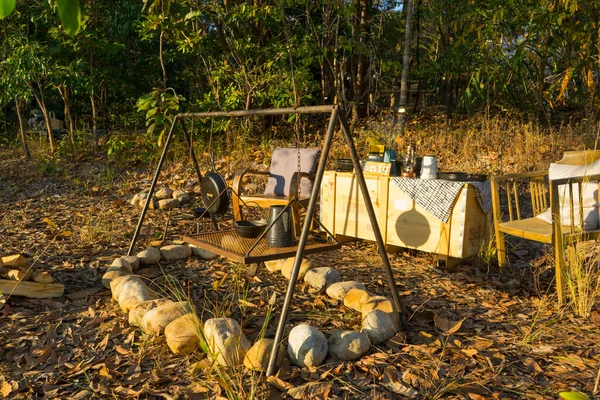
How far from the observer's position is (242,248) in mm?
2842

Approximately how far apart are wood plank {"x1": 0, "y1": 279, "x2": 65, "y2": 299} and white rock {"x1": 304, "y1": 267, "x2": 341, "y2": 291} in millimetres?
1458

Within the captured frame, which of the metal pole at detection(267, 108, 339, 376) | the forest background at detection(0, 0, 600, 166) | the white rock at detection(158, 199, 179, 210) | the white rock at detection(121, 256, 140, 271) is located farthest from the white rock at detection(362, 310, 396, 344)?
the forest background at detection(0, 0, 600, 166)

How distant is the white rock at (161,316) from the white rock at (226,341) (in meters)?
0.27

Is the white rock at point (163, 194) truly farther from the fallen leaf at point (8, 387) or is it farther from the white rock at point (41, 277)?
the fallen leaf at point (8, 387)

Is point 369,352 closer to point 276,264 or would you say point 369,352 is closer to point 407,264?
point 276,264

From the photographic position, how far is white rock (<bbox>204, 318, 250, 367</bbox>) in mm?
2178

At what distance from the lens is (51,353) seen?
7.86 ft

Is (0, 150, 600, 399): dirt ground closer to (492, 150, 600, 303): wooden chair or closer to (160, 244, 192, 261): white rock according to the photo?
(160, 244, 192, 261): white rock

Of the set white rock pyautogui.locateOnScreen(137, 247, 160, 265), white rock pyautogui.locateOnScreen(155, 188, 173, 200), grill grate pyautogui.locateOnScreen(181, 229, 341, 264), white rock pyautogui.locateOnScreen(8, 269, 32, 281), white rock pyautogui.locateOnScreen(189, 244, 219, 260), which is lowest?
white rock pyautogui.locateOnScreen(189, 244, 219, 260)

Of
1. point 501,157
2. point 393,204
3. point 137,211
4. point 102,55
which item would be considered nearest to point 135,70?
point 102,55

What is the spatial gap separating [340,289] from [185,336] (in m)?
1.02

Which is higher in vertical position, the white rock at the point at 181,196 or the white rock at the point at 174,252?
the white rock at the point at 181,196

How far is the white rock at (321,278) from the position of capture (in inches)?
125

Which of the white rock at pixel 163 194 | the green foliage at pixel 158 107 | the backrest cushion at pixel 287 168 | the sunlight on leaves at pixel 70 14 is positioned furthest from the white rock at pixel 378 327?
the white rock at pixel 163 194
